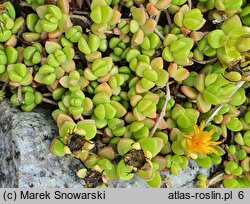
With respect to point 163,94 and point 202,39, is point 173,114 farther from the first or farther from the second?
point 202,39

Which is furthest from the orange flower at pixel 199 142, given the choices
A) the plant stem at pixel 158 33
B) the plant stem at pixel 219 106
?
the plant stem at pixel 158 33

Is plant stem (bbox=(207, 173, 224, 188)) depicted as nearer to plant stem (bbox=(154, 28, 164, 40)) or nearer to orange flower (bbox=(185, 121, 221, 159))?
A: orange flower (bbox=(185, 121, 221, 159))

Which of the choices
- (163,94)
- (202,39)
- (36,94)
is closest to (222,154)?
(163,94)

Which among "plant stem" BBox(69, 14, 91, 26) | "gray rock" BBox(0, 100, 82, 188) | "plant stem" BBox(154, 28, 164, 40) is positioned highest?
"plant stem" BBox(69, 14, 91, 26)

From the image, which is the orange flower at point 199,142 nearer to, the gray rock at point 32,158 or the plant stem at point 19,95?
the gray rock at point 32,158

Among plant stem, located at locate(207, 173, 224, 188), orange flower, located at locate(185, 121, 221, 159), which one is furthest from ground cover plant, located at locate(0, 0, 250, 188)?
plant stem, located at locate(207, 173, 224, 188)

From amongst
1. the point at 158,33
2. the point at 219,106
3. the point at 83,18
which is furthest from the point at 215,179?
the point at 83,18

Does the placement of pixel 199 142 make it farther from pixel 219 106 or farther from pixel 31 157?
pixel 31 157

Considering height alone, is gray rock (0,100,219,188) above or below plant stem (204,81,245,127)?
below

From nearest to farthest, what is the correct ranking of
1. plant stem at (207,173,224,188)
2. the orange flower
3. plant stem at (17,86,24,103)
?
the orange flower, plant stem at (17,86,24,103), plant stem at (207,173,224,188)
